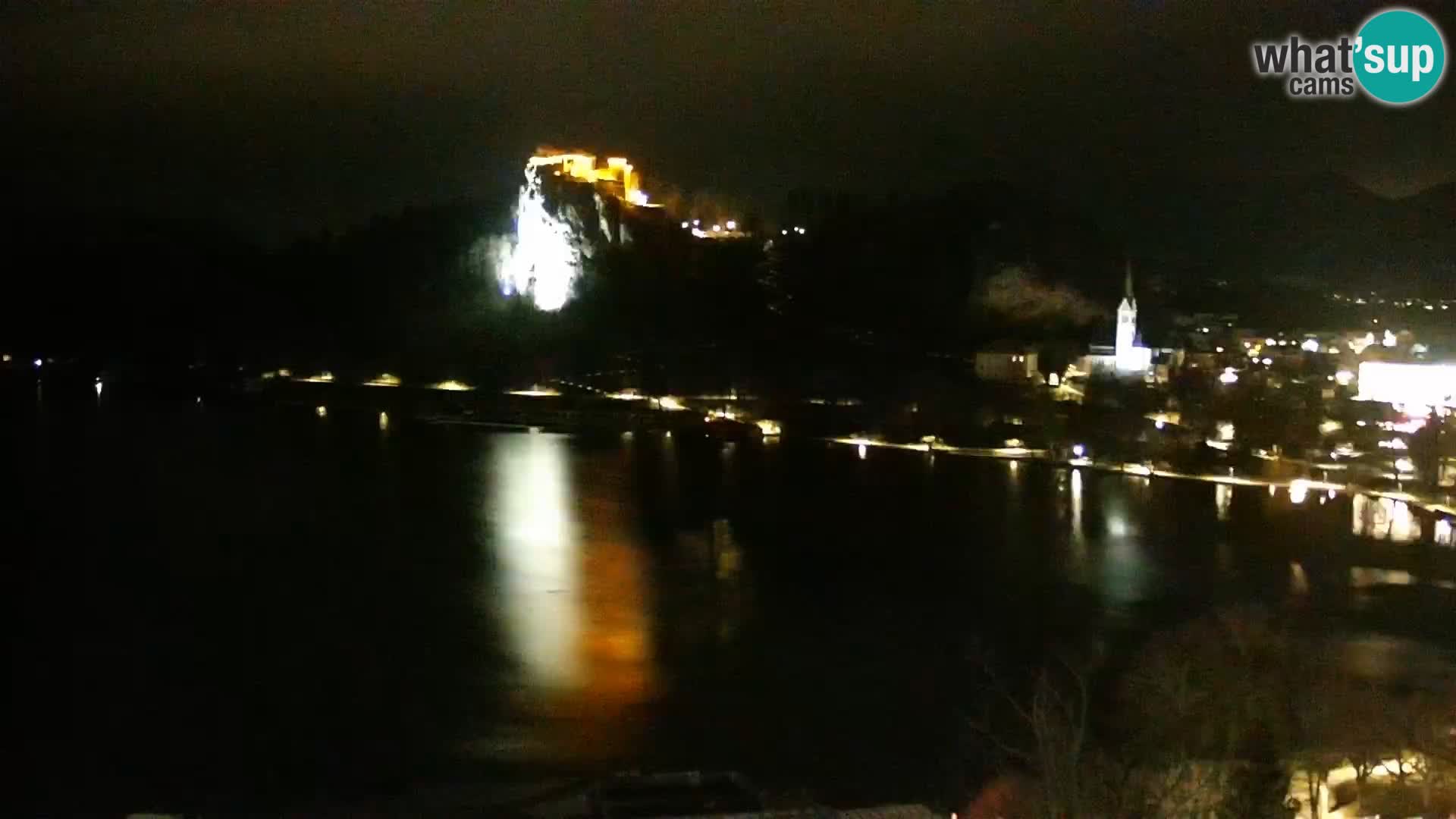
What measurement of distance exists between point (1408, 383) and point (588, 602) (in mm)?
8850

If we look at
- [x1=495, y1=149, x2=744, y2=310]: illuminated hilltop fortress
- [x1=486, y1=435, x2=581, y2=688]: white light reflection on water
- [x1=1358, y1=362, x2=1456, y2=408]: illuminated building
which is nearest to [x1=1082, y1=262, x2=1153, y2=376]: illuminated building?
[x1=1358, y1=362, x2=1456, y2=408]: illuminated building

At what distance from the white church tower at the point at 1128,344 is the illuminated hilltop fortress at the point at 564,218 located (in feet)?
18.9

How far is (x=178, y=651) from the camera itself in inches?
215

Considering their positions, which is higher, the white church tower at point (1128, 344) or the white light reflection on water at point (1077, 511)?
the white church tower at point (1128, 344)

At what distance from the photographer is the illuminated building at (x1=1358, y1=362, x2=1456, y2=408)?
1173cm

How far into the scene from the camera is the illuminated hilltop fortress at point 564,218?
17.1 metres

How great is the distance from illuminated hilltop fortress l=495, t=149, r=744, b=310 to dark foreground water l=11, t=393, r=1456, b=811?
6045 mm

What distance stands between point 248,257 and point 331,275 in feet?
7.53

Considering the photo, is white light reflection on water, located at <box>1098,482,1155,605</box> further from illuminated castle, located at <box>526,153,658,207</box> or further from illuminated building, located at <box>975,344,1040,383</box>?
illuminated castle, located at <box>526,153,658,207</box>

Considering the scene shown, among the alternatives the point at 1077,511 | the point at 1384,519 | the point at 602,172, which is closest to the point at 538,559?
the point at 1077,511

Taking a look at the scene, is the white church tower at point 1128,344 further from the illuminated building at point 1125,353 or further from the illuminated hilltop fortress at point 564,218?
the illuminated hilltop fortress at point 564,218

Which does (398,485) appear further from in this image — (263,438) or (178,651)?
(178,651)

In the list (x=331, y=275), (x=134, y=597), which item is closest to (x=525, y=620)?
→ (x=134, y=597)

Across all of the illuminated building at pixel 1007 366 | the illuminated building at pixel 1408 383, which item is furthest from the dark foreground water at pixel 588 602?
the illuminated building at pixel 1408 383
